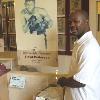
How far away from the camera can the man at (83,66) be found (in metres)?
1.96

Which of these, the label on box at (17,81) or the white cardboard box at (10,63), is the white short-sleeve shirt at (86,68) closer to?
the label on box at (17,81)

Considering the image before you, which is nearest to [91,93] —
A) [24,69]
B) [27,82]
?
[27,82]

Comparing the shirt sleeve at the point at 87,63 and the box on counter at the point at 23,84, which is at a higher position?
the shirt sleeve at the point at 87,63

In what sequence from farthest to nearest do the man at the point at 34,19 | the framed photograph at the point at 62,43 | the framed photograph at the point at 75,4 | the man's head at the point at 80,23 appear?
the framed photograph at the point at 62,43 → the framed photograph at the point at 75,4 → the man at the point at 34,19 → the man's head at the point at 80,23

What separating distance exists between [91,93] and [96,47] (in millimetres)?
370

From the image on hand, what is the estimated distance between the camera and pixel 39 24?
2.74m

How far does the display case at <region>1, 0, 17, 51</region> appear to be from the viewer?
324 centimetres

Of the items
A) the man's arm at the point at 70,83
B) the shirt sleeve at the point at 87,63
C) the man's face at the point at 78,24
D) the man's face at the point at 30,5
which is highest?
the man's face at the point at 30,5

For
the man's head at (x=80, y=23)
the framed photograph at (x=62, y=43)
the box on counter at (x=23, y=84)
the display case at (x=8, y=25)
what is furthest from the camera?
the display case at (x=8, y=25)

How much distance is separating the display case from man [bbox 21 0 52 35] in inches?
19.4

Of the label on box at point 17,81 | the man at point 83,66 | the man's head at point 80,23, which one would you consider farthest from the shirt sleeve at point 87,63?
the label on box at point 17,81

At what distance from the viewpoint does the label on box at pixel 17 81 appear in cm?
263

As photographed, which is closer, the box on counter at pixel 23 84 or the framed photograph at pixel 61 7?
the box on counter at pixel 23 84

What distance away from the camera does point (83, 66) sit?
195 centimetres
